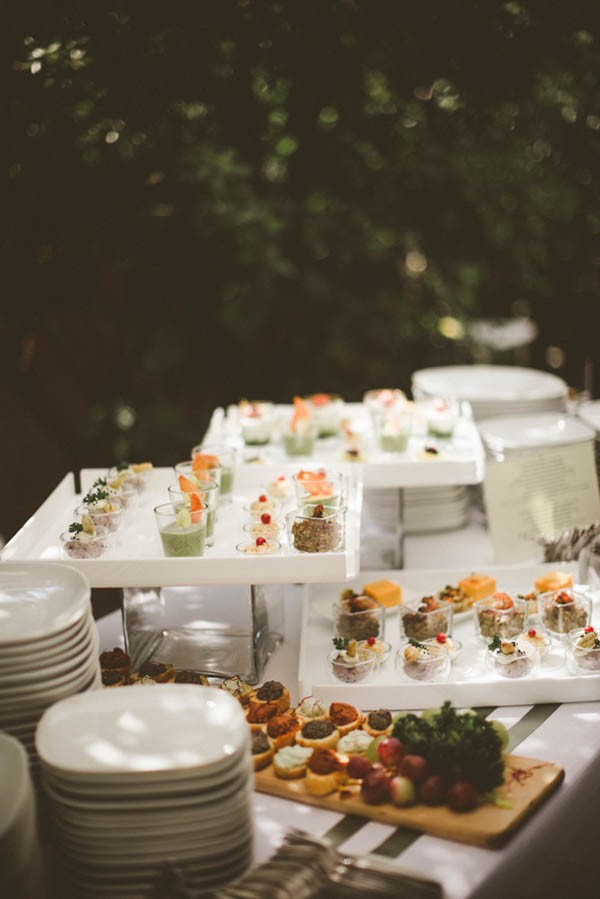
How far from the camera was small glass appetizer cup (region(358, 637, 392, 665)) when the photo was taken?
2.52 m

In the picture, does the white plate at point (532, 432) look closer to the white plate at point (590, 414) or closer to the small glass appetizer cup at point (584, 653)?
the white plate at point (590, 414)

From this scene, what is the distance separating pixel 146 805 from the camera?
168 cm

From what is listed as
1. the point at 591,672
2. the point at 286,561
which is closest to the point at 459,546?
the point at 591,672

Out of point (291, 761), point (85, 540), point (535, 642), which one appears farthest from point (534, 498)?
point (85, 540)

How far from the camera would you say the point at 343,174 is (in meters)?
5.19

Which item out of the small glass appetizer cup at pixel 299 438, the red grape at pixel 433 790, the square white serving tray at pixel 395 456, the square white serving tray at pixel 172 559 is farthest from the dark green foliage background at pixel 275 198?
the red grape at pixel 433 790

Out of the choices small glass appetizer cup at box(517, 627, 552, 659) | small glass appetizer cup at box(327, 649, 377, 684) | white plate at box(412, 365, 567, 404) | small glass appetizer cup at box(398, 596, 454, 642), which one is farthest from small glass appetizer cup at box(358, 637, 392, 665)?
white plate at box(412, 365, 567, 404)

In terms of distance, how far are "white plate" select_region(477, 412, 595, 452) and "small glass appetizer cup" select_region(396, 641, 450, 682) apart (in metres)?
1.09

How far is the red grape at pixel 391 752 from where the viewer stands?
2084mm

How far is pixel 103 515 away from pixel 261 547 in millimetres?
488

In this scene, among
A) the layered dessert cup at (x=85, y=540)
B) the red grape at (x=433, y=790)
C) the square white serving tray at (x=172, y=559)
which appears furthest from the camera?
the layered dessert cup at (x=85, y=540)

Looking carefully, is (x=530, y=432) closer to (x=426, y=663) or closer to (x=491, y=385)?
(x=491, y=385)

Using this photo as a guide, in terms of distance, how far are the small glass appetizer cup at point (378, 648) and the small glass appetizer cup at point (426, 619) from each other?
0.14m

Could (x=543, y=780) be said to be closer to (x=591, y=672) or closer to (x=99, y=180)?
(x=591, y=672)
